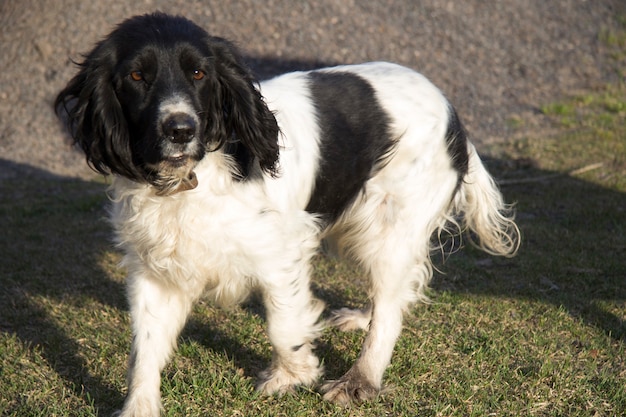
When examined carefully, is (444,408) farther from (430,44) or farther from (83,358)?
(430,44)

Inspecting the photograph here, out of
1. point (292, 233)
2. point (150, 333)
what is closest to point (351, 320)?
point (292, 233)

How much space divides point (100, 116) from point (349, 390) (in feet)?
5.66

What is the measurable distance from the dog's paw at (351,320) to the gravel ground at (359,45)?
182 inches

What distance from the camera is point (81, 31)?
10344mm

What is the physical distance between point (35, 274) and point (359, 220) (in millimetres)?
2553

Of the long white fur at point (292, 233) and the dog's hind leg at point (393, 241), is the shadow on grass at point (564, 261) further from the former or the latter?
the dog's hind leg at point (393, 241)

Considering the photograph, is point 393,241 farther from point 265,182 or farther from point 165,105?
point 165,105

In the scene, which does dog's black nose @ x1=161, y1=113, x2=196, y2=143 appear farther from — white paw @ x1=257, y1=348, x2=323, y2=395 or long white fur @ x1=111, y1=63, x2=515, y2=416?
white paw @ x1=257, y1=348, x2=323, y2=395

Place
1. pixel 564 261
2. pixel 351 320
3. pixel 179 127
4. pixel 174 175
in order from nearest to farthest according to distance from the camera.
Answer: pixel 179 127
pixel 174 175
pixel 351 320
pixel 564 261

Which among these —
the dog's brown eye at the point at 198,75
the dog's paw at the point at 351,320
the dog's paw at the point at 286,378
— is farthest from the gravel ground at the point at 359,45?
the dog's brown eye at the point at 198,75

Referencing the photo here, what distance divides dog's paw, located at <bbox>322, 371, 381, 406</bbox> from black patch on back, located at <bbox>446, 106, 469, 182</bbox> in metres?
1.32

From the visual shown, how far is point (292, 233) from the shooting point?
3.82 meters

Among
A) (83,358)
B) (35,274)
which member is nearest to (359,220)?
(83,358)

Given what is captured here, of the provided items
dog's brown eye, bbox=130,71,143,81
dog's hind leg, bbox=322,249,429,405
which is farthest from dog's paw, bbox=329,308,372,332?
dog's brown eye, bbox=130,71,143,81
